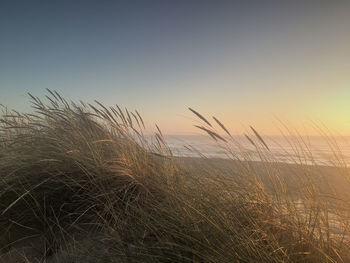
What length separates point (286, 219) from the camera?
137 cm

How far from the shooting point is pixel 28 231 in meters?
1.67

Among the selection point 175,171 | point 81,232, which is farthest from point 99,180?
point 175,171

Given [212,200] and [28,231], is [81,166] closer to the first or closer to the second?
[28,231]

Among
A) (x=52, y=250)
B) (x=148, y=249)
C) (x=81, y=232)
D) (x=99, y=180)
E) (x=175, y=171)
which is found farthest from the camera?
(x=175, y=171)

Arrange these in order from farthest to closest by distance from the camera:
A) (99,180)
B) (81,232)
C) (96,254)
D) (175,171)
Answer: (175,171) < (99,180) < (81,232) < (96,254)

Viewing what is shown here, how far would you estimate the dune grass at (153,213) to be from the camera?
114 centimetres

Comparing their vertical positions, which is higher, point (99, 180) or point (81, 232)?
point (99, 180)

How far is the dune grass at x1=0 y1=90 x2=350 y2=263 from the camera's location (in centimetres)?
114

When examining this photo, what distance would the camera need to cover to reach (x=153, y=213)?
1555mm

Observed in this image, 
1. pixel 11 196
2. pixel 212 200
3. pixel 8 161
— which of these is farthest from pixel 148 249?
pixel 8 161


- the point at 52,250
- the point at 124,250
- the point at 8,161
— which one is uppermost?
the point at 8,161

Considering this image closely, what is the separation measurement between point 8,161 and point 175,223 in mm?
1516

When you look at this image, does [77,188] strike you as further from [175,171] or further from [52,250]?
[175,171]

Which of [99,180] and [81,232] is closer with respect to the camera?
[81,232]
